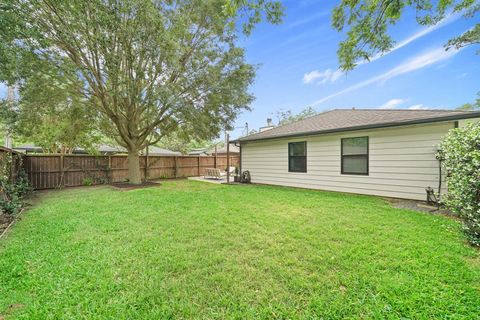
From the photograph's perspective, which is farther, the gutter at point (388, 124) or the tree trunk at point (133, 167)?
the tree trunk at point (133, 167)

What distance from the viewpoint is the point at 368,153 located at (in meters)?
6.97

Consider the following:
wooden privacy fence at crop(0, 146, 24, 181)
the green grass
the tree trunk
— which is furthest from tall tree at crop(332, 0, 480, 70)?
the tree trunk

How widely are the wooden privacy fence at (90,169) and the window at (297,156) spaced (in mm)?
8718

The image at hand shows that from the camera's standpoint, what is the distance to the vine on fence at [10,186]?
16.5ft

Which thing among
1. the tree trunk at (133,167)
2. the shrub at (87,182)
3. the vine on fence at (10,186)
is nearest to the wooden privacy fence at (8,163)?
the vine on fence at (10,186)

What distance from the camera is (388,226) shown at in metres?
3.90

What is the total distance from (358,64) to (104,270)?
20.3ft

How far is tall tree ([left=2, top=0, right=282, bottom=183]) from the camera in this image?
6523 mm

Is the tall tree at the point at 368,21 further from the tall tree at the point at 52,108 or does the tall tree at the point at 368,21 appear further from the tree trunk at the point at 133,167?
the tree trunk at the point at 133,167

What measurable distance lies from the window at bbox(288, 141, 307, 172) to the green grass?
4431 mm

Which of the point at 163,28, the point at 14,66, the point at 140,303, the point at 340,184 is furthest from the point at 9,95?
the point at 340,184

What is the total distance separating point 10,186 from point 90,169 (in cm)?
499

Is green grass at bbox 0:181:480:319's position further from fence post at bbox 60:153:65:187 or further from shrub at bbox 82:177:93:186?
shrub at bbox 82:177:93:186

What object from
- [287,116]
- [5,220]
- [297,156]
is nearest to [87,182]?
[5,220]
